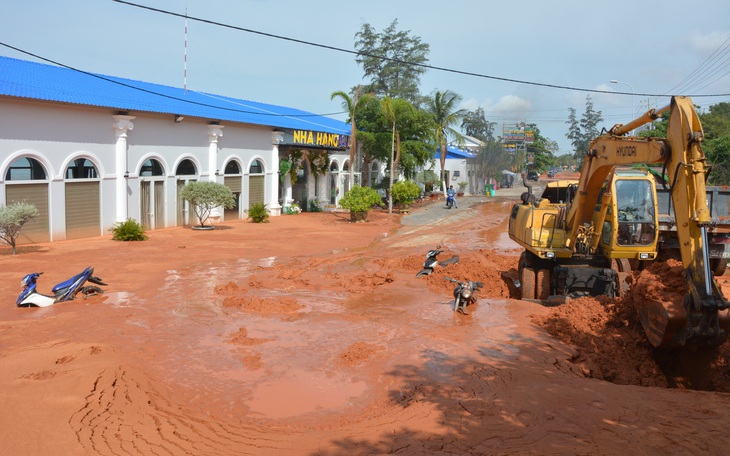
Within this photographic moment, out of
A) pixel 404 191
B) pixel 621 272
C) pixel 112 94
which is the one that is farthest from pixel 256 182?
pixel 621 272

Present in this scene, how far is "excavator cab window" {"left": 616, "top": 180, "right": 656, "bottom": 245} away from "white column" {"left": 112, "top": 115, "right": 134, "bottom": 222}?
1738 cm

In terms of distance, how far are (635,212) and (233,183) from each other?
2131 centimetres

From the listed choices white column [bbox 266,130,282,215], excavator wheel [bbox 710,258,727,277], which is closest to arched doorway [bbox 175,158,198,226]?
white column [bbox 266,130,282,215]

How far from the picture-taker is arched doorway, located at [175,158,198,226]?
1020 inches

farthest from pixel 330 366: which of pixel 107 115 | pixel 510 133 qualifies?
pixel 510 133

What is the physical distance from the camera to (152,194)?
2433 centimetres

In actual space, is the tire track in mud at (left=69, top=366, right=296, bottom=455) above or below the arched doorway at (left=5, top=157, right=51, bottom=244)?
below

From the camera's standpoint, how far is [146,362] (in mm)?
8398

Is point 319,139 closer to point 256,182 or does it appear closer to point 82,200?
point 256,182

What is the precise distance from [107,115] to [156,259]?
7245 mm

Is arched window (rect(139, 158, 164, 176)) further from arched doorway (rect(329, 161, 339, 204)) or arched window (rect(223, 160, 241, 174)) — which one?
arched doorway (rect(329, 161, 339, 204))

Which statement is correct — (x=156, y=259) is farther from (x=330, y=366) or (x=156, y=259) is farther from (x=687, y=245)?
(x=687, y=245)

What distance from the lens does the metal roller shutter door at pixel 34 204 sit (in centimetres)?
1870

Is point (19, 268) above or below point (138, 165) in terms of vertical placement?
below
